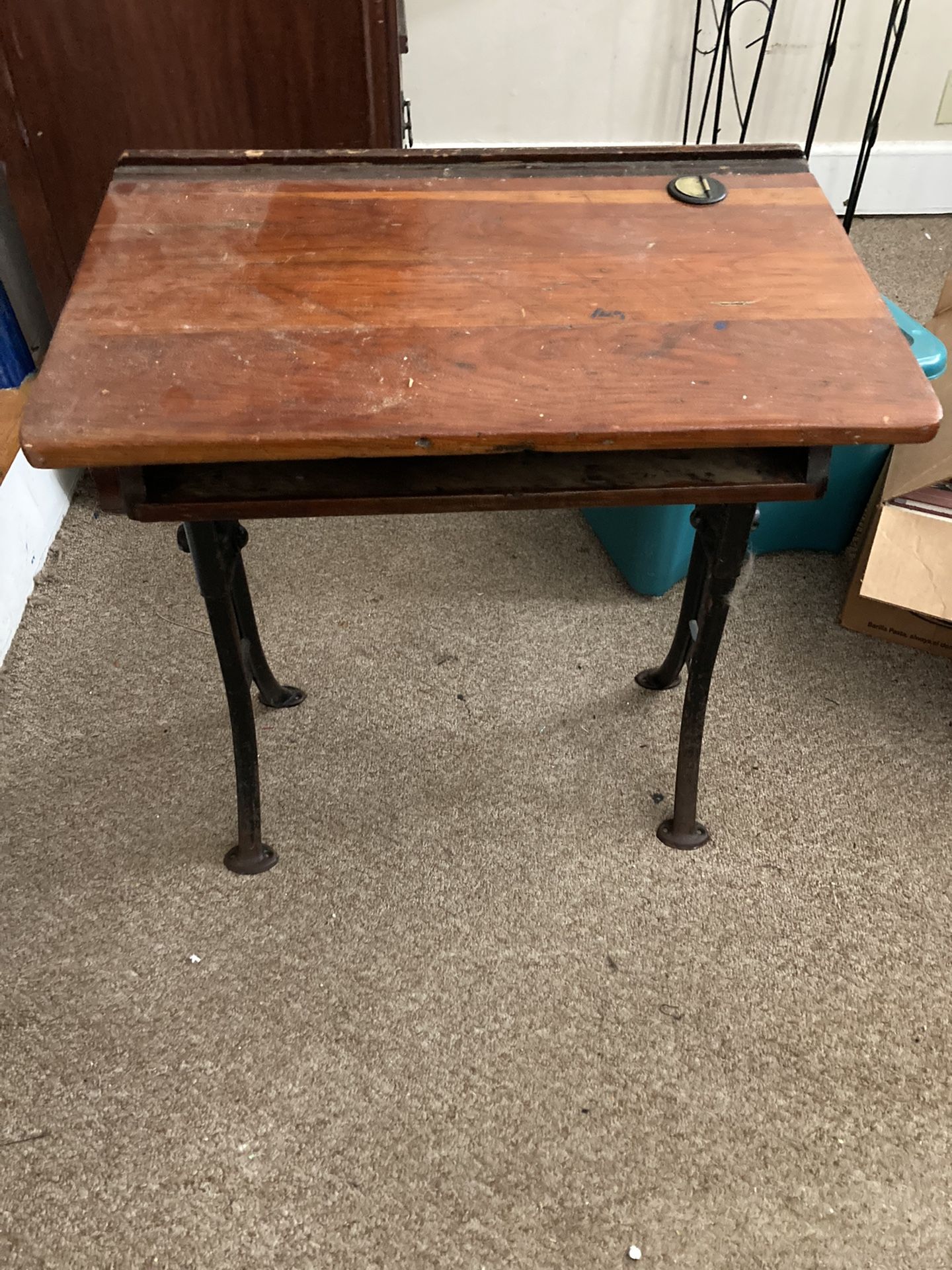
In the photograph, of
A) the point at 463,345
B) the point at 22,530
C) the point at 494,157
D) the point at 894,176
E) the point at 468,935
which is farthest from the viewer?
the point at 894,176

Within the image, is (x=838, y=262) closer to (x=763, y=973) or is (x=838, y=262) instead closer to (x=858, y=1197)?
(x=763, y=973)

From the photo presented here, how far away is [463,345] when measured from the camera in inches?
34.1

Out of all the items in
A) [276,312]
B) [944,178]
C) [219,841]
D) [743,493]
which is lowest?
[219,841]

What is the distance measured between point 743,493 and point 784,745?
26.8 inches

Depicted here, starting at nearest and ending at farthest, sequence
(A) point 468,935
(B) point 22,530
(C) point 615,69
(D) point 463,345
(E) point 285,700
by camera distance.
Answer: (D) point 463,345
(A) point 468,935
(E) point 285,700
(B) point 22,530
(C) point 615,69

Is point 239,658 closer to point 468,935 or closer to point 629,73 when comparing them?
point 468,935

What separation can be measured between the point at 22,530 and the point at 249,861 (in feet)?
2.39

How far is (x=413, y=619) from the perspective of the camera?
1.65 metres

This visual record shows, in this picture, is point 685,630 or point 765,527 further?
point 765,527

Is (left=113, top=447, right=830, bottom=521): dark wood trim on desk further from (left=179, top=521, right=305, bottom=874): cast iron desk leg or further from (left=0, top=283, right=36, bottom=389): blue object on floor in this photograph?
(left=0, top=283, right=36, bottom=389): blue object on floor

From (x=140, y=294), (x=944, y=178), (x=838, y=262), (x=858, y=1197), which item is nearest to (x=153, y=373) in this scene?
(x=140, y=294)

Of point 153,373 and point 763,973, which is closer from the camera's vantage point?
point 153,373

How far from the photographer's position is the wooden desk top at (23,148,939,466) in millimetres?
798

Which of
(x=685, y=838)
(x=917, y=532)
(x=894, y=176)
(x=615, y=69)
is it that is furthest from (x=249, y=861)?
(x=894, y=176)
